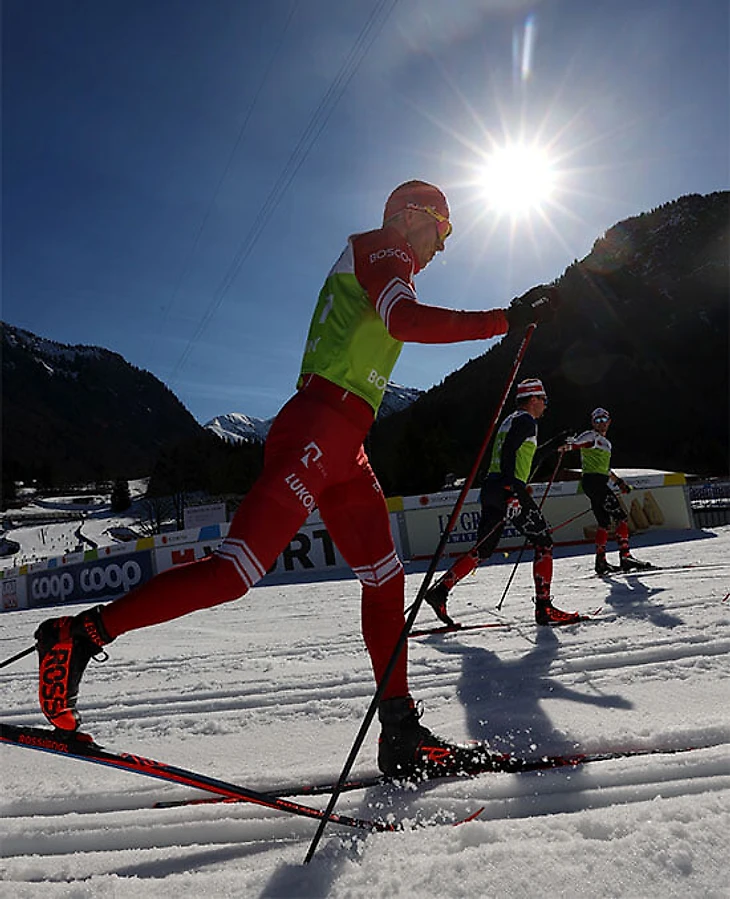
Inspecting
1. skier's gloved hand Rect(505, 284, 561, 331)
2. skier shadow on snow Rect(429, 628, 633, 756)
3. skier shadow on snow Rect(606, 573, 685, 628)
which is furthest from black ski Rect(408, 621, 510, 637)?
skier's gloved hand Rect(505, 284, 561, 331)

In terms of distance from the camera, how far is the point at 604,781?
67.8 inches

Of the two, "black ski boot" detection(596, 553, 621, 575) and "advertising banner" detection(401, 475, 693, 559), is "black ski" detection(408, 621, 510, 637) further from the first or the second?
"advertising banner" detection(401, 475, 693, 559)

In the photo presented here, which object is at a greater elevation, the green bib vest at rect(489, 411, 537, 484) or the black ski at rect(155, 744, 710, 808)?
the green bib vest at rect(489, 411, 537, 484)

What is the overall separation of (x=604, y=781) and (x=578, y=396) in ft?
300

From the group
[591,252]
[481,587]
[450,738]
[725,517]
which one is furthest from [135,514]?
[591,252]

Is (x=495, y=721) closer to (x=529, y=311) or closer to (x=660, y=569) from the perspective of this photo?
(x=529, y=311)

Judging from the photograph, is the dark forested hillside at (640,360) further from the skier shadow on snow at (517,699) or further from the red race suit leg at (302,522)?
the red race suit leg at (302,522)

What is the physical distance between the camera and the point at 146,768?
1664mm

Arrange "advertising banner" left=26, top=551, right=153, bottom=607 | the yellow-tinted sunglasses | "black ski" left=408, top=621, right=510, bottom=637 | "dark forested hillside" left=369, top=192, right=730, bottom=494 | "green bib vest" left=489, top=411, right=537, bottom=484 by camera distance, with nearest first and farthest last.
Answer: the yellow-tinted sunglasses → "black ski" left=408, top=621, right=510, bottom=637 → "green bib vest" left=489, top=411, right=537, bottom=484 → "advertising banner" left=26, top=551, right=153, bottom=607 → "dark forested hillside" left=369, top=192, right=730, bottom=494

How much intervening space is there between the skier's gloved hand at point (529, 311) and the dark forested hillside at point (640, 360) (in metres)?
58.0

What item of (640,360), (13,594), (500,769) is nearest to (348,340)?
(500,769)

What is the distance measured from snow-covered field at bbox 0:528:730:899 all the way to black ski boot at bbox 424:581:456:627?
38 cm

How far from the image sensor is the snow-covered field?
1.33m

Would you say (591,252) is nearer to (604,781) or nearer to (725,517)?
(725,517)
